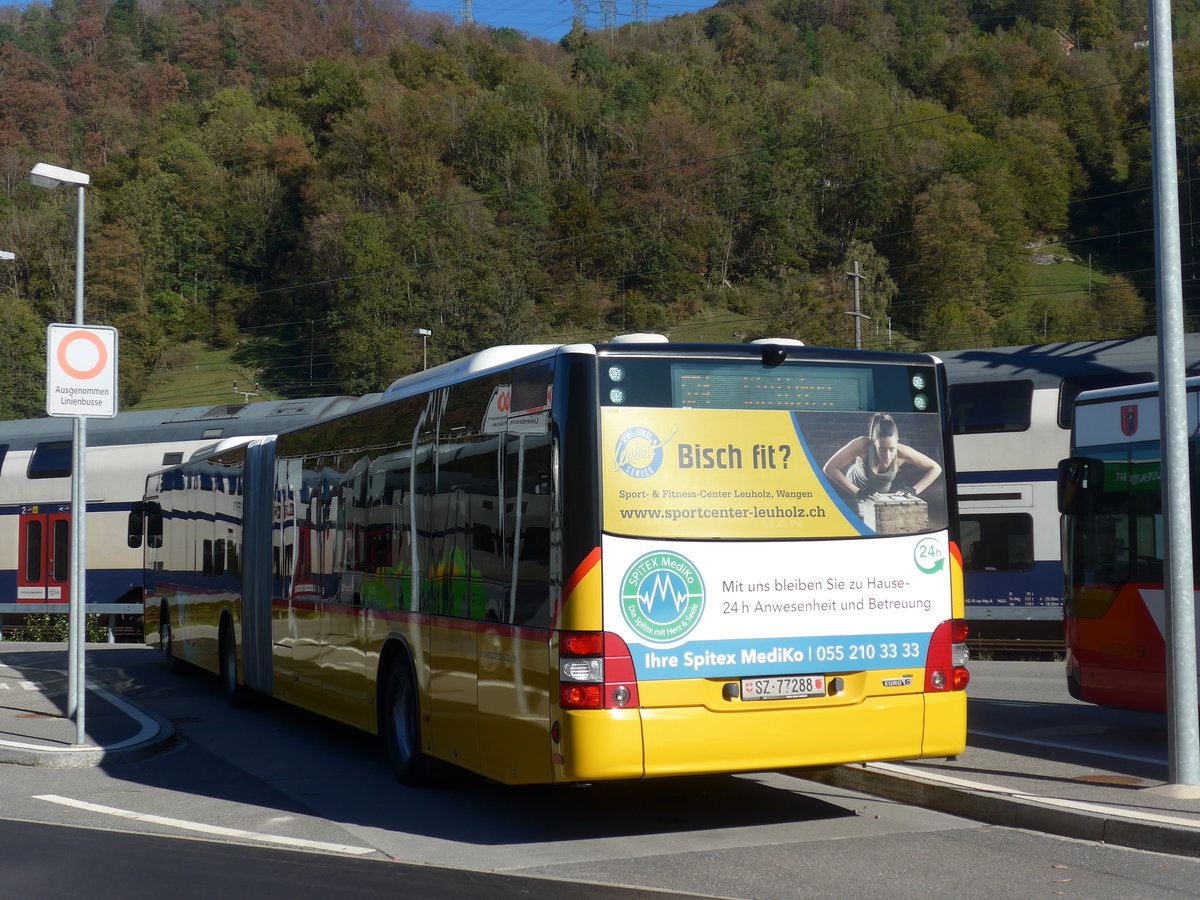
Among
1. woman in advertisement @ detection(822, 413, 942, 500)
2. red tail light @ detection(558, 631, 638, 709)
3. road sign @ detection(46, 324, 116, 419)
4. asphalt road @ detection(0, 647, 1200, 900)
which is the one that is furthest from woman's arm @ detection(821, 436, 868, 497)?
road sign @ detection(46, 324, 116, 419)

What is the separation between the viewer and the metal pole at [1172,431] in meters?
8.30

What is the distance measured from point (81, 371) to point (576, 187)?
96.1 meters

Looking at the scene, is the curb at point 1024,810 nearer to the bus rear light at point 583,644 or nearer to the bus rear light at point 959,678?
the bus rear light at point 959,678

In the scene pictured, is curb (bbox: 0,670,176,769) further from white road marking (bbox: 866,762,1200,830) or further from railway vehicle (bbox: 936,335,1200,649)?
railway vehicle (bbox: 936,335,1200,649)

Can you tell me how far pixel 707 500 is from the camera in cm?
764

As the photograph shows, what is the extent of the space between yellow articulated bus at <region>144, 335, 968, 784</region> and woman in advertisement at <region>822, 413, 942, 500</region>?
0.04 feet

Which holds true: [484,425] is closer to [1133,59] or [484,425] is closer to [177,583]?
[177,583]

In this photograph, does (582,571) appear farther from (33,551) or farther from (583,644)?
(33,551)

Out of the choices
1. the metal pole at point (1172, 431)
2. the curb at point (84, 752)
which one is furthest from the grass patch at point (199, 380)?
the metal pole at point (1172, 431)

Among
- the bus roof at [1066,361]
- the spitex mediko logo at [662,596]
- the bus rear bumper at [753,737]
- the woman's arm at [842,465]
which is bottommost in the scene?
the bus rear bumper at [753,737]

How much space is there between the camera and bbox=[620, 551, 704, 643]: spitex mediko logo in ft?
24.3

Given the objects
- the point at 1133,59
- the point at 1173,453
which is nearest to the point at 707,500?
the point at 1173,453

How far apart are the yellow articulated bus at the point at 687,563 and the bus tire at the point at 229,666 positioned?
6.56 meters

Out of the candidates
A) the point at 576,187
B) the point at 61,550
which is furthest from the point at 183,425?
the point at 576,187
